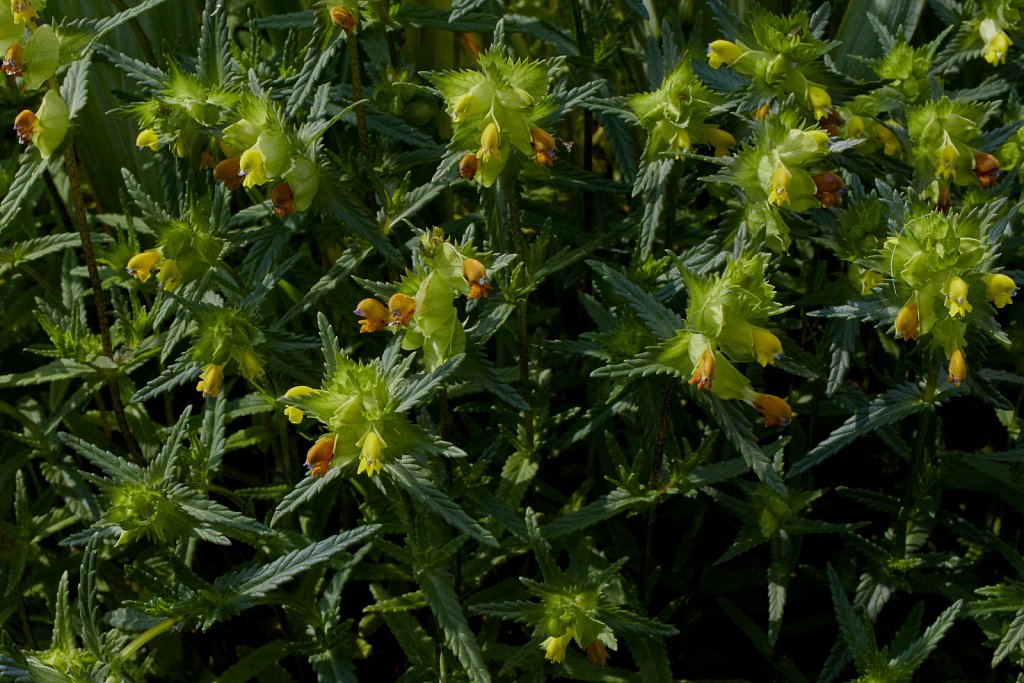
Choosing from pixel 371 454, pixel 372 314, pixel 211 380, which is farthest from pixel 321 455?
pixel 211 380

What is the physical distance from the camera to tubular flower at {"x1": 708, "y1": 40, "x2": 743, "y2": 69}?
1977 mm

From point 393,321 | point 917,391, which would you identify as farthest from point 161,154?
point 917,391

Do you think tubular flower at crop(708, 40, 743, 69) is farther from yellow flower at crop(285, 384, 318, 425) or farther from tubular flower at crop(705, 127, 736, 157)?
yellow flower at crop(285, 384, 318, 425)

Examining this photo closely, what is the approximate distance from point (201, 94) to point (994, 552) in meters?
1.95

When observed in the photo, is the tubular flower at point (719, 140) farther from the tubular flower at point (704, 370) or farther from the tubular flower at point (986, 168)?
the tubular flower at point (704, 370)

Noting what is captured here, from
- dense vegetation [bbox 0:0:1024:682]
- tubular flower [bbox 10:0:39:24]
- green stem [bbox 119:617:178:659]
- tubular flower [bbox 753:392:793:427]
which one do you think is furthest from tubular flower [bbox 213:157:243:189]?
tubular flower [bbox 753:392:793:427]

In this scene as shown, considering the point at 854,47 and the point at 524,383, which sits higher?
the point at 854,47

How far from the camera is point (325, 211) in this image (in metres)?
1.95

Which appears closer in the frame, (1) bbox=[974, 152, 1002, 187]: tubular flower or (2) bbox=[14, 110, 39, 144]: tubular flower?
(2) bbox=[14, 110, 39, 144]: tubular flower

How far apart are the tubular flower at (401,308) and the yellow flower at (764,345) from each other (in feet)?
1.77

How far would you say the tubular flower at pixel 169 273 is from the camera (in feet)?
6.27

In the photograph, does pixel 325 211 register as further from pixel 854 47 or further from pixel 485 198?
pixel 854 47

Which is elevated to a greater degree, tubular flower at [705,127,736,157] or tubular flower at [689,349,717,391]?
tubular flower at [705,127,736,157]

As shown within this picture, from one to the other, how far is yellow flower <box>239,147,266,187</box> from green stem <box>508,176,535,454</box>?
0.43 metres
